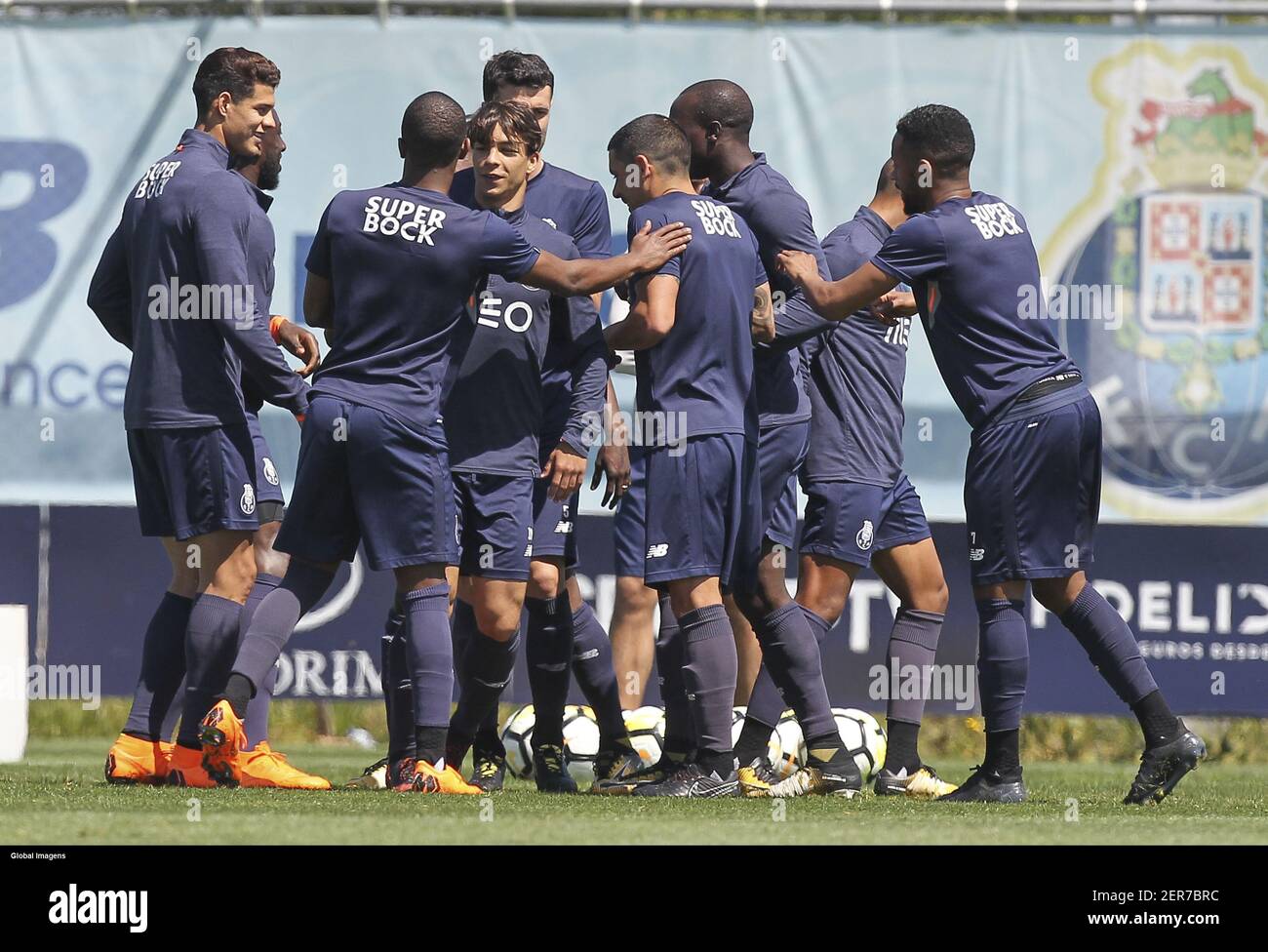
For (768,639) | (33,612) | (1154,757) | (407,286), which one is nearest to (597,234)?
(407,286)

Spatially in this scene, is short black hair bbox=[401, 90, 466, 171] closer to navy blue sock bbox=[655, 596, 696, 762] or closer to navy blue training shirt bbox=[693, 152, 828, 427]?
navy blue training shirt bbox=[693, 152, 828, 427]

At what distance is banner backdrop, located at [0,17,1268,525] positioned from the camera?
33.6 ft

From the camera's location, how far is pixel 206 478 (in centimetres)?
658

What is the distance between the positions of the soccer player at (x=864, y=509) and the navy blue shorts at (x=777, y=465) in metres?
0.30

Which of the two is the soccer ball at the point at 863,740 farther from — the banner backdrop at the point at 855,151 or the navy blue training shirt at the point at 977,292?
the banner backdrop at the point at 855,151

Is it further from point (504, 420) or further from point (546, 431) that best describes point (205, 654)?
point (546, 431)

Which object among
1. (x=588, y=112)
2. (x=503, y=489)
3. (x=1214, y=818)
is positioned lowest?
(x=1214, y=818)

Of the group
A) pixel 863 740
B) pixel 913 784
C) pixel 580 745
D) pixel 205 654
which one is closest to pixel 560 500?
pixel 205 654

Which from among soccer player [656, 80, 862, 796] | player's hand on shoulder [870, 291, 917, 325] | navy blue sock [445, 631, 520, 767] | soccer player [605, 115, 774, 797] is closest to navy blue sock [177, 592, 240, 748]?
navy blue sock [445, 631, 520, 767]

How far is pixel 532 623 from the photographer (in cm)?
688

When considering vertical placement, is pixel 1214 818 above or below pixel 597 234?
below

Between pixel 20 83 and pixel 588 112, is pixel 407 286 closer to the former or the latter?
pixel 588 112
